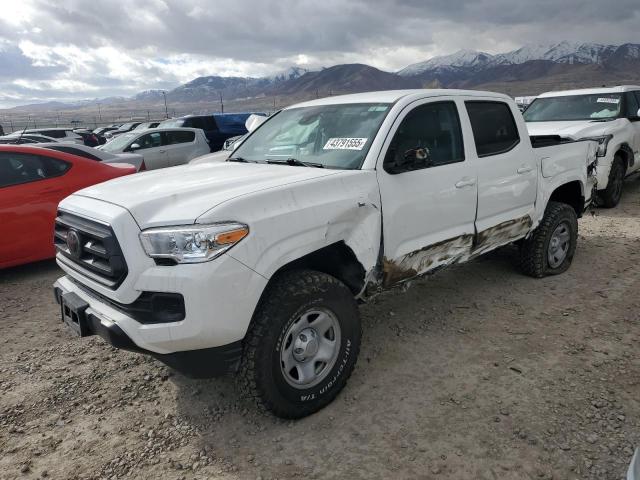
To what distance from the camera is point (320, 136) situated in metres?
3.60

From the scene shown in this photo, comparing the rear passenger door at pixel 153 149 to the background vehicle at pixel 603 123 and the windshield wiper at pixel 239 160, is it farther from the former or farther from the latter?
the windshield wiper at pixel 239 160

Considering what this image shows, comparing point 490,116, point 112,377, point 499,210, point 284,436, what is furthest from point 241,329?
point 490,116

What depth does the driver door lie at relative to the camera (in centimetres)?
320

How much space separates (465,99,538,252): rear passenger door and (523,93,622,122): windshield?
5.06 m

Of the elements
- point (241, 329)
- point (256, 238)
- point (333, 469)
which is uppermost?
point (256, 238)

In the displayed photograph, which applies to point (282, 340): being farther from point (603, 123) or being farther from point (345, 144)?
point (603, 123)

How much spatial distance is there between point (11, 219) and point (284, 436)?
4174 millimetres

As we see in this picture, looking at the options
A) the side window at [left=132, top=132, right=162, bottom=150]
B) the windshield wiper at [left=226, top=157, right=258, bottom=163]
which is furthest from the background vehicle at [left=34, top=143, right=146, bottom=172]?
the windshield wiper at [left=226, top=157, right=258, bottom=163]

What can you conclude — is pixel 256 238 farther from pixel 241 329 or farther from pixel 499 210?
pixel 499 210

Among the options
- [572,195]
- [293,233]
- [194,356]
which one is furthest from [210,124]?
[194,356]

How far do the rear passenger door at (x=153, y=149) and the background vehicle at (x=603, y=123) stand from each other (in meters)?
8.55

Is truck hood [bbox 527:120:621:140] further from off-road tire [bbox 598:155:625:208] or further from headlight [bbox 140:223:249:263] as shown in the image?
headlight [bbox 140:223:249:263]

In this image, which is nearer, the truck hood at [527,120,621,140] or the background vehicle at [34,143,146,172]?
the truck hood at [527,120,621,140]

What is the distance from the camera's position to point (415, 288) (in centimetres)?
491
